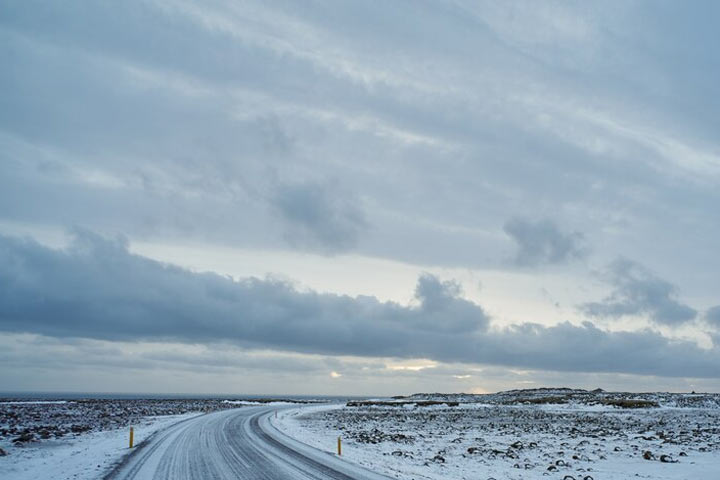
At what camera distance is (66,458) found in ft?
82.5

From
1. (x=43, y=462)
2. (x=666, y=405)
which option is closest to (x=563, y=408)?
(x=666, y=405)

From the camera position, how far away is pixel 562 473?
21.6 metres

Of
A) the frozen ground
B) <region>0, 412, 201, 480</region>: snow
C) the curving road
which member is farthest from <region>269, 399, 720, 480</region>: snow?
<region>0, 412, 201, 480</region>: snow

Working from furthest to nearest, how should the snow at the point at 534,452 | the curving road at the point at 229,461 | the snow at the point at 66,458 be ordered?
the snow at the point at 534,452
the snow at the point at 66,458
the curving road at the point at 229,461

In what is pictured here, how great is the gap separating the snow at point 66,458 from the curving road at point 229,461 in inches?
39.5

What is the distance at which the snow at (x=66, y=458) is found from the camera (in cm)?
2061

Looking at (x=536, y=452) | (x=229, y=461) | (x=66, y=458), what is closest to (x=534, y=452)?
(x=536, y=452)

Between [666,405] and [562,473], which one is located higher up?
[562,473]

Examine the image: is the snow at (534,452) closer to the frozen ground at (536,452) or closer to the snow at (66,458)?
the frozen ground at (536,452)

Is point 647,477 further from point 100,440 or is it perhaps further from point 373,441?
point 100,440

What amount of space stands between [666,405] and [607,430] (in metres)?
45.4

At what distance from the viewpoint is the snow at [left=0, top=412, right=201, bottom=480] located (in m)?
20.6

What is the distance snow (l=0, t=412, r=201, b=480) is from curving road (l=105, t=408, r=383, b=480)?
3.29ft

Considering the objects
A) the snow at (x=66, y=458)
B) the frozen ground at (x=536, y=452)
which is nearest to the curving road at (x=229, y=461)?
the snow at (x=66, y=458)
